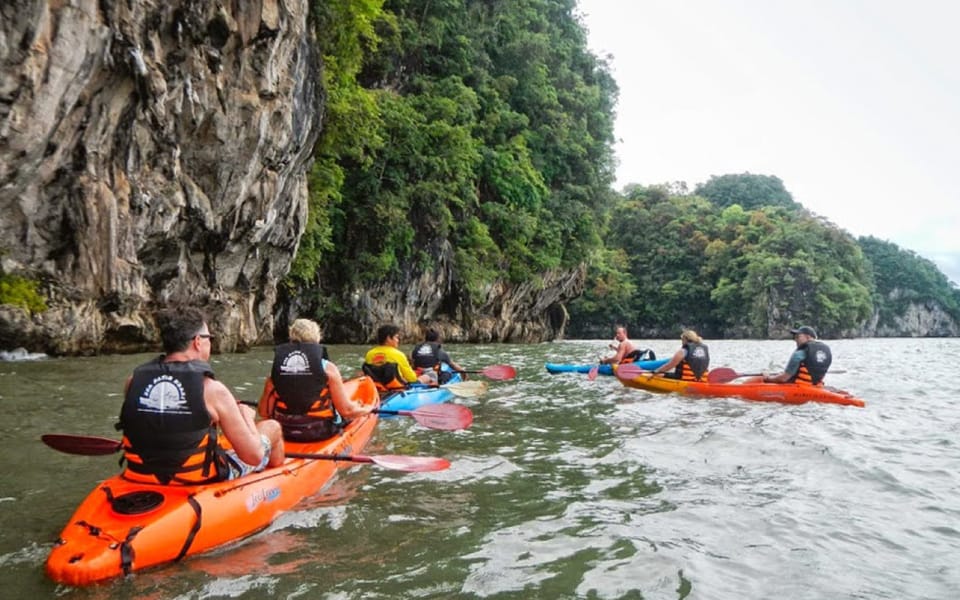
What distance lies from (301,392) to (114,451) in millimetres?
1396

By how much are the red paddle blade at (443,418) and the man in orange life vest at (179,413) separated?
231cm

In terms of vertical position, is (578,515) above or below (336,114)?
below

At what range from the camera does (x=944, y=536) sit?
399cm

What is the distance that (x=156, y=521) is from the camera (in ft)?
10.5

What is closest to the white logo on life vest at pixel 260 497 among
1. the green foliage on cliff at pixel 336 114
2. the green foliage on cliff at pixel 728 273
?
the green foliage on cliff at pixel 336 114

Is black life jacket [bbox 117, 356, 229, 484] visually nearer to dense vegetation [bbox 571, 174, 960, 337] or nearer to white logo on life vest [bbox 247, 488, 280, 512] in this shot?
white logo on life vest [bbox 247, 488, 280, 512]

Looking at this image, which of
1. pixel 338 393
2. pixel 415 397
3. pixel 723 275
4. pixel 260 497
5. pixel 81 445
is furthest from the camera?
pixel 723 275

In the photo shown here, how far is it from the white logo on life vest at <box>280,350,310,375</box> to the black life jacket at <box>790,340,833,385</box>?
8.07 meters

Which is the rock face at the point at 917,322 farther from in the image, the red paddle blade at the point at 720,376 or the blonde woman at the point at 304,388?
the blonde woman at the point at 304,388

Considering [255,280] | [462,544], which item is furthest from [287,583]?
[255,280]

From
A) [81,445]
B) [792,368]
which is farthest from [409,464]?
[792,368]

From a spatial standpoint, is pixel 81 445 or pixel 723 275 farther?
pixel 723 275

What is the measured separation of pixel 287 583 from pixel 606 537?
181 centimetres

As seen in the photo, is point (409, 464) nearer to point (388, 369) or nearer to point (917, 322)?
point (388, 369)
